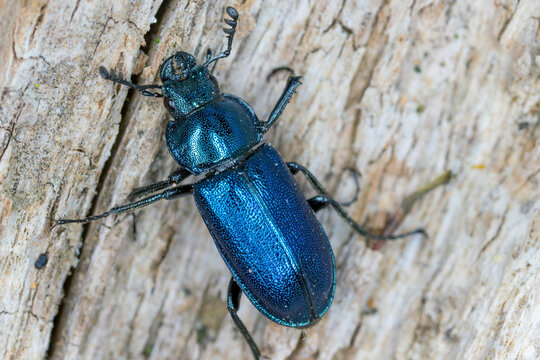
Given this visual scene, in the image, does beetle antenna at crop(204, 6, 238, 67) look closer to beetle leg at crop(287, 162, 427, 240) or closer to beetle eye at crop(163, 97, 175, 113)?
beetle eye at crop(163, 97, 175, 113)

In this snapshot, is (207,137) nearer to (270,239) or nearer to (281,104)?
(281,104)

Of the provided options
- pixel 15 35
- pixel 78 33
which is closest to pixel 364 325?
pixel 78 33

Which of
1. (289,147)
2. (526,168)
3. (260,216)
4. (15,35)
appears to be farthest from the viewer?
(289,147)

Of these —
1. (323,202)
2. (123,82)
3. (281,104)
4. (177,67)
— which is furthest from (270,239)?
(123,82)

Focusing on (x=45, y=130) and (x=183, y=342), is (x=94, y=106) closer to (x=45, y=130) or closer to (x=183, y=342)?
(x=45, y=130)

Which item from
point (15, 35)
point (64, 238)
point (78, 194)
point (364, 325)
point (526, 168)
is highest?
point (15, 35)

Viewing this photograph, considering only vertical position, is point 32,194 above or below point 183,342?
above

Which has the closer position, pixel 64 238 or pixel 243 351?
pixel 64 238
